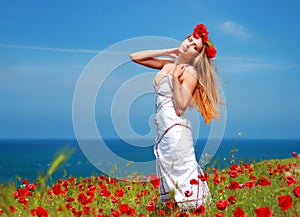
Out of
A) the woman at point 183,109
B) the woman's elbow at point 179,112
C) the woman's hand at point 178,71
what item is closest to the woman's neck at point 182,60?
the woman at point 183,109

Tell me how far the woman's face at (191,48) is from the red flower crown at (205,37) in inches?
2.1

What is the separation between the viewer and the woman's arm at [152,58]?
566cm

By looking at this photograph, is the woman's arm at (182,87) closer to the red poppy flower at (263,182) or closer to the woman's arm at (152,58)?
the woman's arm at (152,58)

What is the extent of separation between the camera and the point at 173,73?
5.14m

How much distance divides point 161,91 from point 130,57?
88 cm

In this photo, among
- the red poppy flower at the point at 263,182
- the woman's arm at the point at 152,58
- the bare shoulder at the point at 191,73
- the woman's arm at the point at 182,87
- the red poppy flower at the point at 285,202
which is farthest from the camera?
the woman's arm at the point at 152,58

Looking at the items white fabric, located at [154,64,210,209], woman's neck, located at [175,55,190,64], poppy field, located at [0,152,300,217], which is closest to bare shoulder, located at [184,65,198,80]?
woman's neck, located at [175,55,190,64]

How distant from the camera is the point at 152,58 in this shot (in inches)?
→ 226

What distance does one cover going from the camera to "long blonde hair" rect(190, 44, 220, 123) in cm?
539

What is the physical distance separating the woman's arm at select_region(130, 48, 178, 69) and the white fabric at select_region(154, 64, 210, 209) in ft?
1.64

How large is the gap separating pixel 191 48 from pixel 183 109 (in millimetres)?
761

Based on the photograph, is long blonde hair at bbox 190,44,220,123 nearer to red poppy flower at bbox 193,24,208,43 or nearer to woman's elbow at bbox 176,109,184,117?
red poppy flower at bbox 193,24,208,43

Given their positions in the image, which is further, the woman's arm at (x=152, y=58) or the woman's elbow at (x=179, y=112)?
the woman's arm at (x=152, y=58)

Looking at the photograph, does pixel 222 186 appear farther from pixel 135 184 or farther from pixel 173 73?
pixel 173 73
